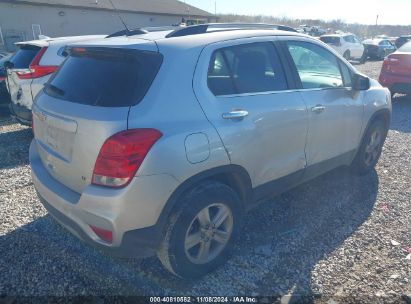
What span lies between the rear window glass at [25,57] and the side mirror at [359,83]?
514cm

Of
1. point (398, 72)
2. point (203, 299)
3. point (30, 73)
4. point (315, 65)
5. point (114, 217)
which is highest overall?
point (315, 65)

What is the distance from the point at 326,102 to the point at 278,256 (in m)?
1.64

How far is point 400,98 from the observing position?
33.3 feet

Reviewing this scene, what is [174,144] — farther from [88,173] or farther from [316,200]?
[316,200]

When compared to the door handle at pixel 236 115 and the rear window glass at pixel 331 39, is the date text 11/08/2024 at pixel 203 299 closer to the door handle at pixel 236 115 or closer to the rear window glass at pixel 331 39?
the door handle at pixel 236 115

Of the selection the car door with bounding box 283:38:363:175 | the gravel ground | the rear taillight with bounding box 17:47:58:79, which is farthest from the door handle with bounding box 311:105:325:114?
the rear taillight with bounding box 17:47:58:79

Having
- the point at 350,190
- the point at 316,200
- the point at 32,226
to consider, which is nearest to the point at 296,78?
the point at 316,200

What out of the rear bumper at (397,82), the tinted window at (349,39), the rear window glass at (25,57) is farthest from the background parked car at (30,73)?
the tinted window at (349,39)

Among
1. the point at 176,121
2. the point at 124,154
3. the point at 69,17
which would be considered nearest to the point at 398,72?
the point at 176,121

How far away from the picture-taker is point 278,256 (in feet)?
10.1

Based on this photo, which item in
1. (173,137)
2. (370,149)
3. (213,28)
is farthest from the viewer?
(370,149)

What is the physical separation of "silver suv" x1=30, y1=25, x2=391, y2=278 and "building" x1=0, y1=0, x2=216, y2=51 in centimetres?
1892

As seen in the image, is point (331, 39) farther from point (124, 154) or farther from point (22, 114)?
point (124, 154)

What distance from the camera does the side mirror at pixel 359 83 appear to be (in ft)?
12.7
